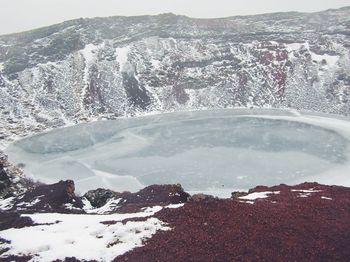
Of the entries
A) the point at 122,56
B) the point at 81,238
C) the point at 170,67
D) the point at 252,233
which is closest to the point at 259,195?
the point at 252,233

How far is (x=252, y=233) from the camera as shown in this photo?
19.8 m

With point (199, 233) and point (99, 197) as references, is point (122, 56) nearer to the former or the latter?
point (99, 197)

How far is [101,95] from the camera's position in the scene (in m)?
116

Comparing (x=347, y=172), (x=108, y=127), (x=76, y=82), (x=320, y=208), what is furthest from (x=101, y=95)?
(x=320, y=208)

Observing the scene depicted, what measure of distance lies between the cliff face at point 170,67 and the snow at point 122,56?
0.09 metres

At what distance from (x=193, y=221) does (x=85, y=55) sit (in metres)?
120

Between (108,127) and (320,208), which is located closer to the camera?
(320,208)

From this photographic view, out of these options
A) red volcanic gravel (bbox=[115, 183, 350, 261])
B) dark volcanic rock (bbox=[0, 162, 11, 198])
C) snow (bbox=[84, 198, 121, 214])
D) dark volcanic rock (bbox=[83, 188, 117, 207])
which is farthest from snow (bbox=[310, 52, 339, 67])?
red volcanic gravel (bbox=[115, 183, 350, 261])

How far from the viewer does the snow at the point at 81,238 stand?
19.2 metres

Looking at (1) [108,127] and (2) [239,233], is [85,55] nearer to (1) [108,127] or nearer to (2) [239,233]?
(1) [108,127]

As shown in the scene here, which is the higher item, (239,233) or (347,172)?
(239,233)

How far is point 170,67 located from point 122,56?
52.9 ft

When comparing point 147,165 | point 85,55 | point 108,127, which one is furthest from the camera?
point 85,55

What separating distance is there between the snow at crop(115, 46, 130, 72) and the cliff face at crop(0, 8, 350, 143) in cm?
9
